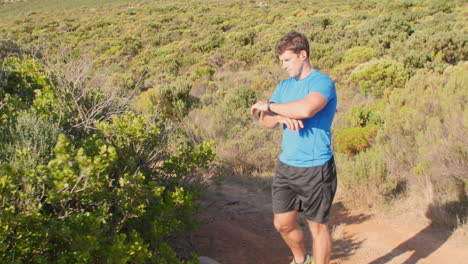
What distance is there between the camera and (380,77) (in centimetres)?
958

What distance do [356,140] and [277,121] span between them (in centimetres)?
341

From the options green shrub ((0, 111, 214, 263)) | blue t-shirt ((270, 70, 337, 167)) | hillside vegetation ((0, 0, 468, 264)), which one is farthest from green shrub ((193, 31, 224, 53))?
blue t-shirt ((270, 70, 337, 167))

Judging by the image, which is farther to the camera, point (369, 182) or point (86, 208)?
point (369, 182)

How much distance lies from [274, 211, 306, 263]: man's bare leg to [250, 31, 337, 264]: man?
0.03 m

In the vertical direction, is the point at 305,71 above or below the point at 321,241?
above

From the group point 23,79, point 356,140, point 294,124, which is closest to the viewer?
point 294,124

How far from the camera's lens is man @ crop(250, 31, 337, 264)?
2482mm

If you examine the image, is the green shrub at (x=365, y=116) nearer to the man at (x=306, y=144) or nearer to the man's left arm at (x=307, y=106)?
the man at (x=306, y=144)

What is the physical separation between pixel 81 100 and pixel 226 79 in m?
10.6

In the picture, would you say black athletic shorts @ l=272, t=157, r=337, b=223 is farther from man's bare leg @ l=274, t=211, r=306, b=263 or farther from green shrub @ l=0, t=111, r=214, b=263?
green shrub @ l=0, t=111, r=214, b=263

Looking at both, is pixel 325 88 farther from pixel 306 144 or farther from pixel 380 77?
pixel 380 77

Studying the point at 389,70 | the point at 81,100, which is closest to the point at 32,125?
the point at 81,100

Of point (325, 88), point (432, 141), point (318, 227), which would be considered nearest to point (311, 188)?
point (318, 227)

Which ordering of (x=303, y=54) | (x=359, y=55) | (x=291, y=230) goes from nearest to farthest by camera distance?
(x=303, y=54), (x=291, y=230), (x=359, y=55)
